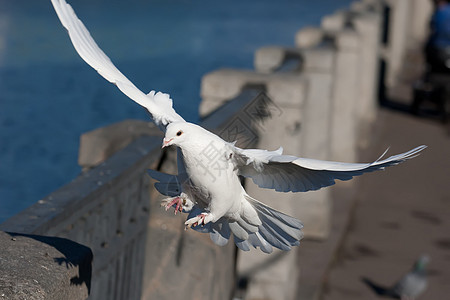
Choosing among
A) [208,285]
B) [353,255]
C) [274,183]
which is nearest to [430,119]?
[353,255]

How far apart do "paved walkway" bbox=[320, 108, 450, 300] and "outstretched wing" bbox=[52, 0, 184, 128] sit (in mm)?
4441

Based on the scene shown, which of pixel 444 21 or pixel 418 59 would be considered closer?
pixel 444 21

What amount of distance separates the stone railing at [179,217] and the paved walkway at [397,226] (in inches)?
21.6

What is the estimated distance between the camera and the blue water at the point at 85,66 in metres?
8.23

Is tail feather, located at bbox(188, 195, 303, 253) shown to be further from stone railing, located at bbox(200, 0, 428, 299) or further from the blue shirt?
the blue shirt

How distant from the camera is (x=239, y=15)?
110ft

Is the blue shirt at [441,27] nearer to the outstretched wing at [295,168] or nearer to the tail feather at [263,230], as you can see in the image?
the tail feather at [263,230]

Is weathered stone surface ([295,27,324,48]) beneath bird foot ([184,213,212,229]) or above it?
beneath

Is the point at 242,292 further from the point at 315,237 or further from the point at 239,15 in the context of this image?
the point at 239,15

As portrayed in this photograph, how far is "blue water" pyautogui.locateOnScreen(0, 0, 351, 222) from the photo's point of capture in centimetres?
823

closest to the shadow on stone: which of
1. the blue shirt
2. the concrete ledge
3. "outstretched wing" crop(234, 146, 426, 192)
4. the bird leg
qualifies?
the concrete ledge

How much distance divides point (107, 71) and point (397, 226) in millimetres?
6379

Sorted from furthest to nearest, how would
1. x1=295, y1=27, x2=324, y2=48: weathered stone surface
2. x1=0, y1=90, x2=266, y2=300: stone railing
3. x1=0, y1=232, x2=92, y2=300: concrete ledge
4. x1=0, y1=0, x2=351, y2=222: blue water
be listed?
x1=295, y1=27, x2=324, y2=48: weathered stone surface → x1=0, y1=0, x2=351, y2=222: blue water → x1=0, y1=90, x2=266, y2=300: stone railing → x1=0, y1=232, x2=92, y2=300: concrete ledge

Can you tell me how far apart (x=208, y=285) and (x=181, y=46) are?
15.8 metres
